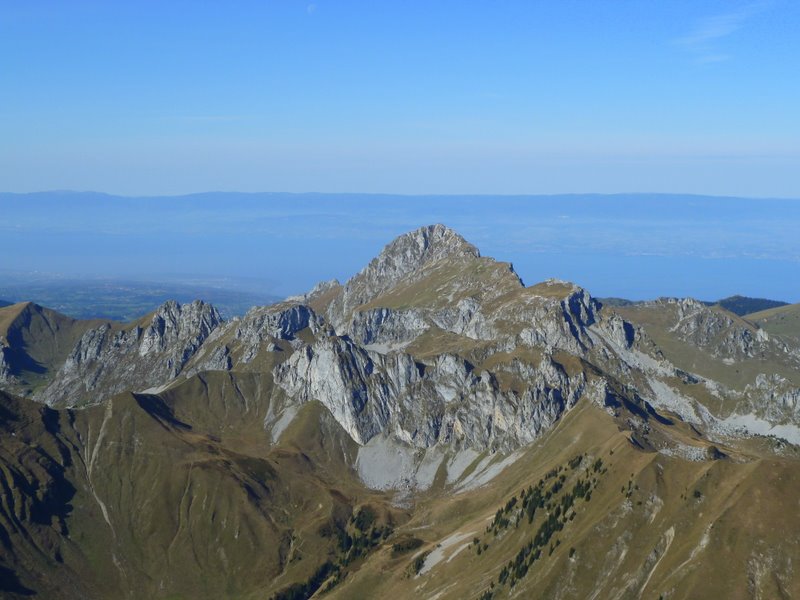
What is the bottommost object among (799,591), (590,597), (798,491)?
(590,597)

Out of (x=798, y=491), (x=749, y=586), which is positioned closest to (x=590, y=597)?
(x=749, y=586)

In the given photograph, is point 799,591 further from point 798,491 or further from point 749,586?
point 798,491

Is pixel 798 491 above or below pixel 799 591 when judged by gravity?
above

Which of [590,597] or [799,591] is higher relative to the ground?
[799,591]

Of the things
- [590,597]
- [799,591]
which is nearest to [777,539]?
[799,591]

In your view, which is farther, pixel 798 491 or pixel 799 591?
pixel 798 491

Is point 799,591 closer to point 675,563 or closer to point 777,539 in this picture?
point 777,539

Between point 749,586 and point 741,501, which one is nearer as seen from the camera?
point 749,586

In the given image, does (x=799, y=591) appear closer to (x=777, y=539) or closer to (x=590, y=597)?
(x=777, y=539)

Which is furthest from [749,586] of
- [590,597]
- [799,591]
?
[590,597]
